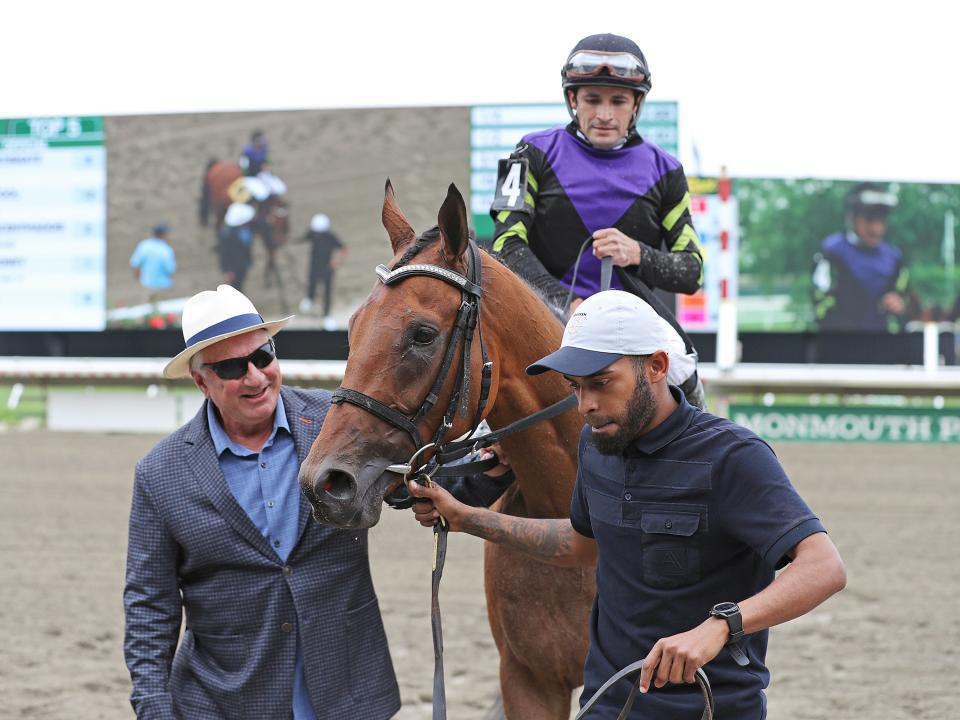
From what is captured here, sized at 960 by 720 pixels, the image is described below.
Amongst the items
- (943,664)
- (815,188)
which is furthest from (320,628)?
(815,188)

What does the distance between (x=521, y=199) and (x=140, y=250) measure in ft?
46.4

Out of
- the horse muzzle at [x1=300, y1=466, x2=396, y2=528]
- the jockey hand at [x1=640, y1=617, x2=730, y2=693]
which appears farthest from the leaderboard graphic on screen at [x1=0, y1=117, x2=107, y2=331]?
the jockey hand at [x1=640, y1=617, x2=730, y2=693]

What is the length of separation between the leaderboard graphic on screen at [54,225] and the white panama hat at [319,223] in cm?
324

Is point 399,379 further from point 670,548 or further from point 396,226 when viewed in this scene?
point 670,548

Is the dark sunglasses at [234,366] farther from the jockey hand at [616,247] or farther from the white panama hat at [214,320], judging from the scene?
the jockey hand at [616,247]

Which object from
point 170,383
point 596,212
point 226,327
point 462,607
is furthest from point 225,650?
point 170,383

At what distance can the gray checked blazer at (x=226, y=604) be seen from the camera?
2.76 m

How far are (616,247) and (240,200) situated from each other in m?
13.9

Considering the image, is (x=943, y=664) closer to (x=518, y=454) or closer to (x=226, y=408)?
(x=518, y=454)

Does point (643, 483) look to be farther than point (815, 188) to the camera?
No

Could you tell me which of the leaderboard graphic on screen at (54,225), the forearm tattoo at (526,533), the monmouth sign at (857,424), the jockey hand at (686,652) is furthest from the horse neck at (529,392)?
the leaderboard graphic on screen at (54,225)

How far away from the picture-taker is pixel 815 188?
1603cm

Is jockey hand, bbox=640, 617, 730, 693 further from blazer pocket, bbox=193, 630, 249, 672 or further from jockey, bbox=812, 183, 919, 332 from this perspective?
jockey, bbox=812, 183, 919, 332

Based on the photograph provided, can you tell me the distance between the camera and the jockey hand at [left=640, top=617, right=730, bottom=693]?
6.33 ft
